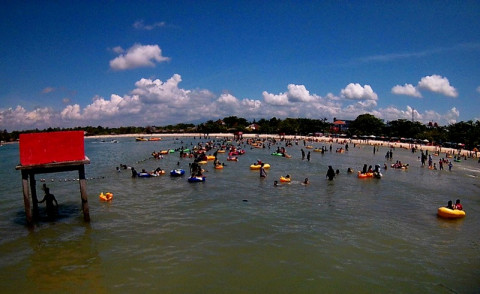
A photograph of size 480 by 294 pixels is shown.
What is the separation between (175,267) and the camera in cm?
1248

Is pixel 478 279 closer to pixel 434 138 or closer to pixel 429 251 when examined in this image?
pixel 429 251

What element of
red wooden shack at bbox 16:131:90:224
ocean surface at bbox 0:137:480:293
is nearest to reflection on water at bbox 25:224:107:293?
ocean surface at bbox 0:137:480:293

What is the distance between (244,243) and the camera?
1472 centimetres

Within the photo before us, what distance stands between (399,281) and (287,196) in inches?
495

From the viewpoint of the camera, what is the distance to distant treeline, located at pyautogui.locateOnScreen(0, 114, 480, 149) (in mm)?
79062

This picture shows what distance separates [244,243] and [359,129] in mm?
110748

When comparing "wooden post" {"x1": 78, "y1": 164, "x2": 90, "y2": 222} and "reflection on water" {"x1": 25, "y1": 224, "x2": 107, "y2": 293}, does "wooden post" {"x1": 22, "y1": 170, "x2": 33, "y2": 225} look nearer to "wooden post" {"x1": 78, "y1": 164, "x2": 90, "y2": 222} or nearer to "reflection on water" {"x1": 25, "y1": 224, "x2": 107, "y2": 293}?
"reflection on water" {"x1": 25, "y1": 224, "x2": 107, "y2": 293}

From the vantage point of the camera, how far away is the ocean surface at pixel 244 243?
11.5m

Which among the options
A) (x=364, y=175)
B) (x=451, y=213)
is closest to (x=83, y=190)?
(x=451, y=213)

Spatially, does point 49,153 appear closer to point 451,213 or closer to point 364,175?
point 451,213

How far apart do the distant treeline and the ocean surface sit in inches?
2559

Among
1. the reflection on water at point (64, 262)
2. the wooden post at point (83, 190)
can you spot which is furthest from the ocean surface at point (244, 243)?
the wooden post at point (83, 190)

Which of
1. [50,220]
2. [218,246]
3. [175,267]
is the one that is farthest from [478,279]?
[50,220]

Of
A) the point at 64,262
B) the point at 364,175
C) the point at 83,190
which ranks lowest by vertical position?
the point at 64,262
